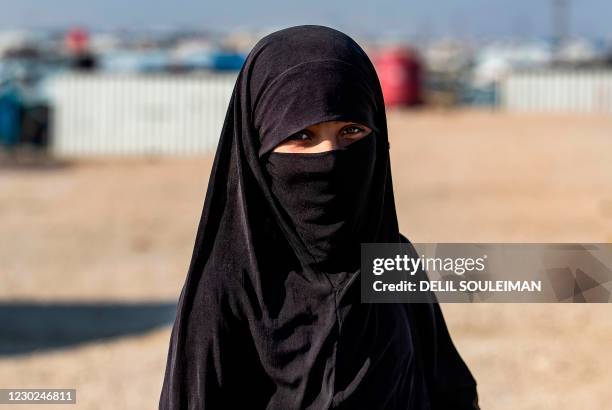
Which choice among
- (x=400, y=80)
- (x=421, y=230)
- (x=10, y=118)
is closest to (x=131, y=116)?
(x=10, y=118)

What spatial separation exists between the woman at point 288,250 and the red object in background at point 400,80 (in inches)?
901

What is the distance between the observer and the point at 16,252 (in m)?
11.2

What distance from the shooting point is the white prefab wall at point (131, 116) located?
64.4 ft

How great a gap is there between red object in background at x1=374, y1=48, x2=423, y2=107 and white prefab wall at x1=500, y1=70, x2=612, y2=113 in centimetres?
225

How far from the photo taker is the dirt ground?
6.39 meters

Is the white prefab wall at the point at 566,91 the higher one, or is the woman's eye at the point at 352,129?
the woman's eye at the point at 352,129

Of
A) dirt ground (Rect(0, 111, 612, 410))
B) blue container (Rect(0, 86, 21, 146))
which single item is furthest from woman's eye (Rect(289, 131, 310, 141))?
blue container (Rect(0, 86, 21, 146))

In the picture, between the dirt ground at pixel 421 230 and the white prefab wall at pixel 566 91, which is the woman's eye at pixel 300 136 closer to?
the dirt ground at pixel 421 230

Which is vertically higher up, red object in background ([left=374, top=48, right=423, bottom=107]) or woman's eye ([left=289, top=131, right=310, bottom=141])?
woman's eye ([left=289, top=131, right=310, bottom=141])

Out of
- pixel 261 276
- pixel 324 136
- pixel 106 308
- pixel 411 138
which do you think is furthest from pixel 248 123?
pixel 411 138

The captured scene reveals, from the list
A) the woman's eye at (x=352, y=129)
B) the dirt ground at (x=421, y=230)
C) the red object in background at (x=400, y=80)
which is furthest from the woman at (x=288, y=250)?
the red object in background at (x=400, y=80)

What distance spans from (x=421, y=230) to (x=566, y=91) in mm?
13201

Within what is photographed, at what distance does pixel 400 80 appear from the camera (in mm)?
25297

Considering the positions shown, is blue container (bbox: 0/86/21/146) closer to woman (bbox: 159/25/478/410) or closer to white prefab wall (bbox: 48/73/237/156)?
white prefab wall (bbox: 48/73/237/156)
